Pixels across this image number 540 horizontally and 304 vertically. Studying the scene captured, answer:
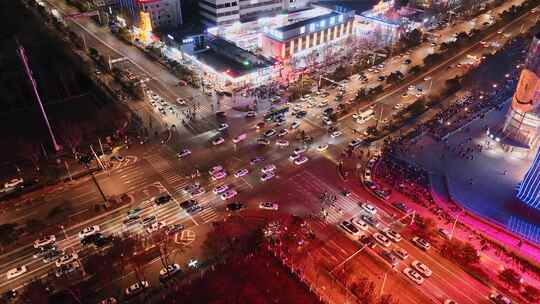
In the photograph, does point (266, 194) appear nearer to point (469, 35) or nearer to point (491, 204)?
point (491, 204)

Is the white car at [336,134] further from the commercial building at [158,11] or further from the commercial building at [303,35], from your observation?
the commercial building at [158,11]

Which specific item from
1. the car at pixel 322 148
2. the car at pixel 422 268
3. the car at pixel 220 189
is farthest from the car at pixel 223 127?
the car at pixel 422 268

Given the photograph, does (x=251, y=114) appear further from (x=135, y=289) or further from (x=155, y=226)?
(x=135, y=289)

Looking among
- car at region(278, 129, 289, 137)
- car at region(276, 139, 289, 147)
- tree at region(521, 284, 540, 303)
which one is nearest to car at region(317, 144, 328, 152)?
car at region(276, 139, 289, 147)

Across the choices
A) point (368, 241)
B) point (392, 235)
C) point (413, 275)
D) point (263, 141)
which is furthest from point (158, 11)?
point (413, 275)

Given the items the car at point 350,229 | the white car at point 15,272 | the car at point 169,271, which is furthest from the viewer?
the car at point 350,229

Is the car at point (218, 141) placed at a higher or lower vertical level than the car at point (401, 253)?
higher

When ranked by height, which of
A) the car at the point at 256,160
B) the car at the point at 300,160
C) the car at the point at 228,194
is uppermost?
the car at the point at 300,160

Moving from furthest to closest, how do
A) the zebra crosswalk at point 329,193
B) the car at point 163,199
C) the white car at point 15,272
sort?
the car at point 163,199
the zebra crosswalk at point 329,193
the white car at point 15,272
